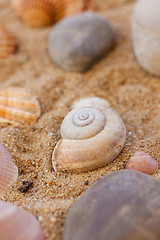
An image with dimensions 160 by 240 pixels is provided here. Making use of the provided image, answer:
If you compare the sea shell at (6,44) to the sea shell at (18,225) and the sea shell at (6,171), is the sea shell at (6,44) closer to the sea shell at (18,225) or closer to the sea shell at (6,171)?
the sea shell at (6,171)

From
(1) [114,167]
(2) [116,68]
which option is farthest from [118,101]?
(1) [114,167]

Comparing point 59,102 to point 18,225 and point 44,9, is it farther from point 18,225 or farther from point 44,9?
point 44,9

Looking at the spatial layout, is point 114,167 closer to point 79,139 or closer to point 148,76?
point 79,139

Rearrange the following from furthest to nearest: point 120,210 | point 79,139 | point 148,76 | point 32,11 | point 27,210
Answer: point 32,11
point 148,76
point 79,139
point 27,210
point 120,210

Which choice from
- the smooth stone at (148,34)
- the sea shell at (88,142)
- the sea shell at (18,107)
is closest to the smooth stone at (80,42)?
Result: the smooth stone at (148,34)

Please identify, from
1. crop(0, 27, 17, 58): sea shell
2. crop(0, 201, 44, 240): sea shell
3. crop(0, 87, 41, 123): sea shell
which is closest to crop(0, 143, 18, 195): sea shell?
crop(0, 201, 44, 240): sea shell

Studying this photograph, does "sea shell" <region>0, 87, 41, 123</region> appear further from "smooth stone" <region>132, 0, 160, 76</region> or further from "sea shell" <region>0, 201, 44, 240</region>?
"smooth stone" <region>132, 0, 160, 76</region>

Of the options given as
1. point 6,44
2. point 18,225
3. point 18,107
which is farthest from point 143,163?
point 6,44
